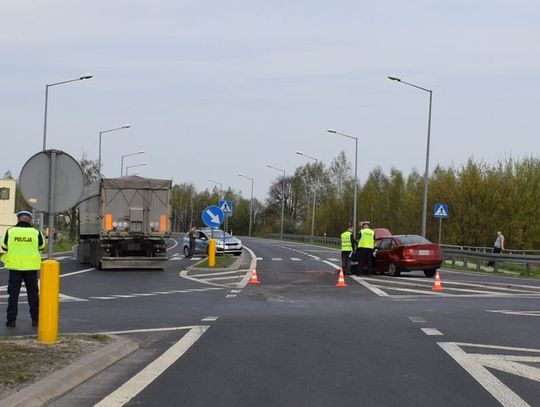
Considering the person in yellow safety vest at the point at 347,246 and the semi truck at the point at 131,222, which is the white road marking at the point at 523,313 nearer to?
the person in yellow safety vest at the point at 347,246

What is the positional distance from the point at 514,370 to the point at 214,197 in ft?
469

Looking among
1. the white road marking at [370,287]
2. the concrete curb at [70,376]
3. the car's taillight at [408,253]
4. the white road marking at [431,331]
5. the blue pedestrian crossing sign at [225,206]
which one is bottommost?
the white road marking at [370,287]

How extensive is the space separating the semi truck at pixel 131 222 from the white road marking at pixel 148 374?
53.2 ft

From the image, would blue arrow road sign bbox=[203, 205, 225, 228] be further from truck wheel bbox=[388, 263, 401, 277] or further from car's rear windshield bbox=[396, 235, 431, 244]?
car's rear windshield bbox=[396, 235, 431, 244]

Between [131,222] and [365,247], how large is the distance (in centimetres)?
865

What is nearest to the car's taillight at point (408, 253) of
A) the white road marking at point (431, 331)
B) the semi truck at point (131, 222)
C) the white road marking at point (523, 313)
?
the semi truck at point (131, 222)

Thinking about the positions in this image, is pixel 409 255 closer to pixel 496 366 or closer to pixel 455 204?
pixel 496 366

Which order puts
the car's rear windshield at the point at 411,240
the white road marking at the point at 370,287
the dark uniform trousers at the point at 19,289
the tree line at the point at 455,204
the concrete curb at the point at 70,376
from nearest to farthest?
the concrete curb at the point at 70,376
the dark uniform trousers at the point at 19,289
the white road marking at the point at 370,287
the car's rear windshield at the point at 411,240
the tree line at the point at 455,204

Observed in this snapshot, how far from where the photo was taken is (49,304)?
8.82 m

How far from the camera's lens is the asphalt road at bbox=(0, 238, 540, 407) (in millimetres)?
6660

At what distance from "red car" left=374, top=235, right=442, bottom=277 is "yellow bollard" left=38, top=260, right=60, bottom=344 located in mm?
16121

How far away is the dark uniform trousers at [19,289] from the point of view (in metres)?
11.0

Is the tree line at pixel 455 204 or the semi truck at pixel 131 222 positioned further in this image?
the tree line at pixel 455 204

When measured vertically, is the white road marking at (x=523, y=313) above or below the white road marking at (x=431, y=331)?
above
